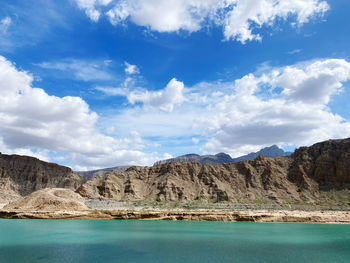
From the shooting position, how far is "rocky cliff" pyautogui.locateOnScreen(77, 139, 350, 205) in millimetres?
115438

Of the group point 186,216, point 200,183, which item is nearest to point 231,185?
point 200,183

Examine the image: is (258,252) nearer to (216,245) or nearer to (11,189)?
(216,245)

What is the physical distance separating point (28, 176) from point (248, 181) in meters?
110

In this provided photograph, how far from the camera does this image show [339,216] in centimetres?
7012

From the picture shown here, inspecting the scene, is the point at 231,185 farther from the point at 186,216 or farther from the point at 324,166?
the point at 186,216

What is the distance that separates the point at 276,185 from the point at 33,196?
3440 inches

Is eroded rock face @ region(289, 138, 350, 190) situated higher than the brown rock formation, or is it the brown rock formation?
eroded rock face @ region(289, 138, 350, 190)

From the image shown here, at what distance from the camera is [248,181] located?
125875mm

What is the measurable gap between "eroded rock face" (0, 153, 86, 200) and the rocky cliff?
4523 cm

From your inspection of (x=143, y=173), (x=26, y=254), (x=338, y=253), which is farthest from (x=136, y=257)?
(x=143, y=173)

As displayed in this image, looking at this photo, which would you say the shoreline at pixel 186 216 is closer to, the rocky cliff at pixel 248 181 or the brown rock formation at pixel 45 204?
the brown rock formation at pixel 45 204

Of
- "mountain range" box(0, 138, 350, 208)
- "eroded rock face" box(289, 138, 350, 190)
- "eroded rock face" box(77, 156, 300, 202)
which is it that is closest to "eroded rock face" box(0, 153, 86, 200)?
"mountain range" box(0, 138, 350, 208)

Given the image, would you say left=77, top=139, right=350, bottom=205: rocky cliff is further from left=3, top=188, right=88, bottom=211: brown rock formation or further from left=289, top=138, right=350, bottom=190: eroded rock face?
left=3, top=188, right=88, bottom=211: brown rock formation

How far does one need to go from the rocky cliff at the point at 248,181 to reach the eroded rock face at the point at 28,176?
45228 mm
